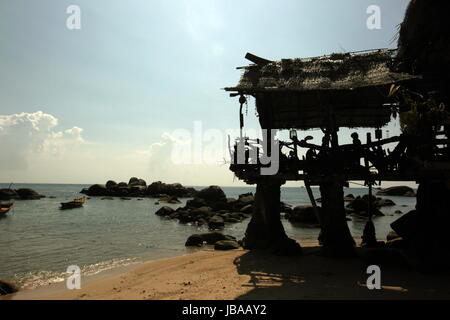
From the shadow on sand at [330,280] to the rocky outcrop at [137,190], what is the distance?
199 feet

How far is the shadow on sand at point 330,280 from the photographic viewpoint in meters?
7.11

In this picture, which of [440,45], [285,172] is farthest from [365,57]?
[285,172]

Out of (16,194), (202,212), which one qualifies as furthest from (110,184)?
(202,212)

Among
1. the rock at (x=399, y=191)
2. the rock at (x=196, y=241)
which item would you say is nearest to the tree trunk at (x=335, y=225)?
the rock at (x=196, y=241)

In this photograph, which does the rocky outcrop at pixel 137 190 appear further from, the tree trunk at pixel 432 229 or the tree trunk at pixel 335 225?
the tree trunk at pixel 432 229

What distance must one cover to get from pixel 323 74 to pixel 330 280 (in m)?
7.81

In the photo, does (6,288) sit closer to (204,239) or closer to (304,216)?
(204,239)

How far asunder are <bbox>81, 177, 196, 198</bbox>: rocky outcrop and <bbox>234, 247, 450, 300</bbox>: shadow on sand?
199 ft

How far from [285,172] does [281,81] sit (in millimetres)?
3739

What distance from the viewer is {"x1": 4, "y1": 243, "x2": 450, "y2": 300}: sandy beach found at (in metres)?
7.29

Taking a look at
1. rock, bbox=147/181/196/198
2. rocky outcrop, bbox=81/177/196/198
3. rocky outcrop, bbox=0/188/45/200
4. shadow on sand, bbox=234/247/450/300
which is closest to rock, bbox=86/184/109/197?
rocky outcrop, bbox=81/177/196/198

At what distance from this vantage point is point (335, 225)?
10805 millimetres
